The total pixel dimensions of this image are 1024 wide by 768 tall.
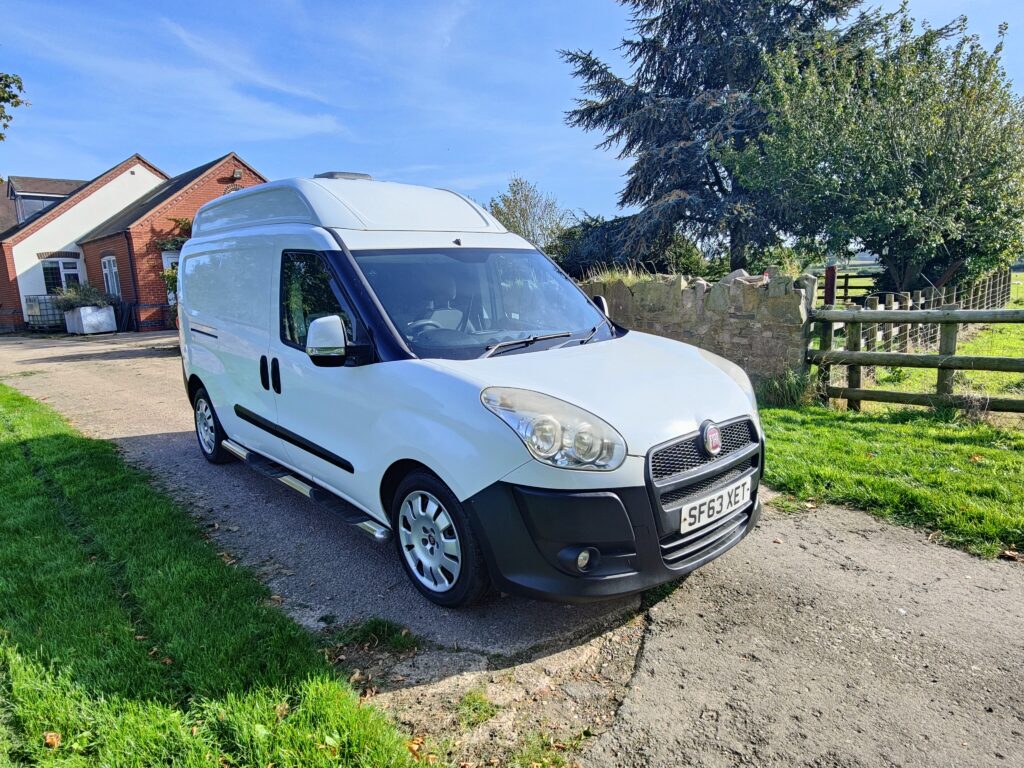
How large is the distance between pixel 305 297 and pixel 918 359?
6.47 meters

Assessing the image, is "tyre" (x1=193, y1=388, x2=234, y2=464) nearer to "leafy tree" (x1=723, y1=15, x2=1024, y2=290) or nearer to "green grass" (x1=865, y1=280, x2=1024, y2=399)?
"green grass" (x1=865, y1=280, x2=1024, y2=399)

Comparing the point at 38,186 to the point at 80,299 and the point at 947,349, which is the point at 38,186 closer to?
the point at 80,299

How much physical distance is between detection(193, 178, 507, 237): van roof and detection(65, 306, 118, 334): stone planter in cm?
2477

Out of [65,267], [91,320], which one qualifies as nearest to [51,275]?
[65,267]

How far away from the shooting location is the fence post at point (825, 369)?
7.48 metres

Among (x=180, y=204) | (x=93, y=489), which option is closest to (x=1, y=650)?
(x=93, y=489)

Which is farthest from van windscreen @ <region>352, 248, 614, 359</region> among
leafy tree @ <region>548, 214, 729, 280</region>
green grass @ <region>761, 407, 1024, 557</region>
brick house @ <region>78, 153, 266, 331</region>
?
brick house @ <region>78, 153, 266, 331</region>

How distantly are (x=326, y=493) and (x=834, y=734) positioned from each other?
3.09 meters

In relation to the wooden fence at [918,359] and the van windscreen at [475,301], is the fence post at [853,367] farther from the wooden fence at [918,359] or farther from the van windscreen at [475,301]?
the van windscreen at [475,301]

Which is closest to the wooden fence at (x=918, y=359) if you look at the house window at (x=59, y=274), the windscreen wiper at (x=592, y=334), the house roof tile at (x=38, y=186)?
the windscreen wiper at (x=592, y=334)

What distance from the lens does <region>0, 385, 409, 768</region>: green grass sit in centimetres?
235

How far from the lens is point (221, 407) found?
555 cm

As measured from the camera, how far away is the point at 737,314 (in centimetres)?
827

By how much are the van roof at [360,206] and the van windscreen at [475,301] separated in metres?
0.35
